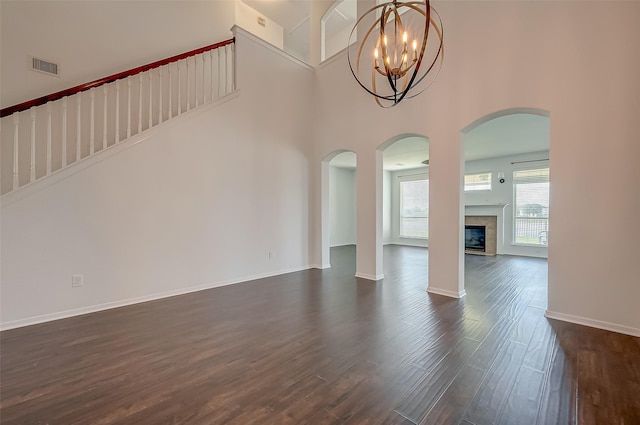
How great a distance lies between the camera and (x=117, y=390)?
171 cm

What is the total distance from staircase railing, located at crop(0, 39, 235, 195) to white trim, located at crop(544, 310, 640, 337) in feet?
16.9

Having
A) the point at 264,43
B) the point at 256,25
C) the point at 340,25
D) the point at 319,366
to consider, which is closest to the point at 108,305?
the point at 319,366

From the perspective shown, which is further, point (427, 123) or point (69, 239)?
point (427, 123)

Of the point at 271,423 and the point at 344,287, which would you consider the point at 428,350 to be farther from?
the point at 344,287

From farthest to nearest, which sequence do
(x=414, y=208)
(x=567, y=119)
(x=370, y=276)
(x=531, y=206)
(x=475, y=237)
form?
(x=414, y=208), (x=475, y=237), (x=531, y=206), (x=370, y=276), (x=567, y=119)

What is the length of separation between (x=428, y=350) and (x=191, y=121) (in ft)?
13.1

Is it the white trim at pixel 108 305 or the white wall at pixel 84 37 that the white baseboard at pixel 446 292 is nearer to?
the white trim at pixel 108 305

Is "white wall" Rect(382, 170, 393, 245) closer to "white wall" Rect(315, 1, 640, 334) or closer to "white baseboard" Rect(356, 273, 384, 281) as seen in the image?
"white baseboard" Rect(356, 273, 384, 281)

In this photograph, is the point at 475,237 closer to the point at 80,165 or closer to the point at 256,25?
the point at 256,25

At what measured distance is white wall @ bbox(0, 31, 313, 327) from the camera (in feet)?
9.11

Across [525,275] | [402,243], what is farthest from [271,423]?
[402,243]

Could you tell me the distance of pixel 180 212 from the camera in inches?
146

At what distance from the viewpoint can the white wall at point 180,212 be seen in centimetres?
278

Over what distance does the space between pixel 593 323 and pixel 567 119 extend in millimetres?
2057
